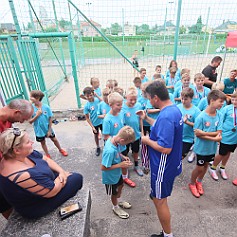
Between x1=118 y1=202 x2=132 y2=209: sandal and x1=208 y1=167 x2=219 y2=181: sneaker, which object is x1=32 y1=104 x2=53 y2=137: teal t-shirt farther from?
x1=208 y1=167 x2=219 y2=181: sneaker

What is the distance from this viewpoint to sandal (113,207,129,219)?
2494 mm

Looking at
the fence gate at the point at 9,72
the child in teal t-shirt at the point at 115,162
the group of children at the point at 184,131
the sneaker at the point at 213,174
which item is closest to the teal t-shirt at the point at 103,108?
the group of children at the point at 184,131

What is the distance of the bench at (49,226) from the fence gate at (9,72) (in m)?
3.88

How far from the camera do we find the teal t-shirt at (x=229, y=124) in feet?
9.14

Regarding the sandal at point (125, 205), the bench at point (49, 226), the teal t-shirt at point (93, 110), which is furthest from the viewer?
the teal t-shirt at point (93, 110)

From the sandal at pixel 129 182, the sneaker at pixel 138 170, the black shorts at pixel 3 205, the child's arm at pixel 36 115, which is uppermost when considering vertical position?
the child's arm at pixel 36 115

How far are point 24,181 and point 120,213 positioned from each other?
1.51 m

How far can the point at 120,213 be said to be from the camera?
2520 millimetres

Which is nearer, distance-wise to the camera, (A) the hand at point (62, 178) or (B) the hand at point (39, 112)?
(A) the hand at point (62, 178)

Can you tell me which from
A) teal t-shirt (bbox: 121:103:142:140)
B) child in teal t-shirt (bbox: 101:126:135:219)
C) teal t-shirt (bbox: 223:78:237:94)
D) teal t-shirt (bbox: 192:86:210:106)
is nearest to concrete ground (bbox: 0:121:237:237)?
child in teal t-shirt (bbox: 101:126:135:219)

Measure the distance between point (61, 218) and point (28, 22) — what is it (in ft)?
→ 20.4

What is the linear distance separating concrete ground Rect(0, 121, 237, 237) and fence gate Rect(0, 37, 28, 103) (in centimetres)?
285

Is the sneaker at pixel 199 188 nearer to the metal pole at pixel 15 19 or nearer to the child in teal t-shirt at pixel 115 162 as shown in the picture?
the child in teal t-shirt at pixel 115 162

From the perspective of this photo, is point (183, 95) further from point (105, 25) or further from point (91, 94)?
point (105, 25)
